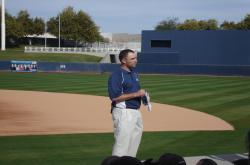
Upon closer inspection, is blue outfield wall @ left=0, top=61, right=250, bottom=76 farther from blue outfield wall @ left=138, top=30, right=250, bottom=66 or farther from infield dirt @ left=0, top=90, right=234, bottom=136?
infield dirt @ left=0, top=90, right=234, bottom=136

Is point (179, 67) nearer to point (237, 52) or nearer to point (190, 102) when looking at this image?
point (237, 52)

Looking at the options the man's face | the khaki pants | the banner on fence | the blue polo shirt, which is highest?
the man's face

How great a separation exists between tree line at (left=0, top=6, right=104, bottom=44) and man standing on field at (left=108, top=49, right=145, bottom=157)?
86682 mm

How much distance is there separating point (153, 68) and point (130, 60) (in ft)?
139

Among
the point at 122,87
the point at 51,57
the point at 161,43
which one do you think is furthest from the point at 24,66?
the point at 122,87

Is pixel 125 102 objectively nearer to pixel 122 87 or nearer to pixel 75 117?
pixel 122 87

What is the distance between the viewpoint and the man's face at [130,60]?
635cm

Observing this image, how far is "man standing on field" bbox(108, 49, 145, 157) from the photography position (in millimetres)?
6329

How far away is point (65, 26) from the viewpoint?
93.9 metres

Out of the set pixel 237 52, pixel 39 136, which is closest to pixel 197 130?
pixel 39 136

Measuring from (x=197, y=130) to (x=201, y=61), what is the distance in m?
46.2

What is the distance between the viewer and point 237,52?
185 ft

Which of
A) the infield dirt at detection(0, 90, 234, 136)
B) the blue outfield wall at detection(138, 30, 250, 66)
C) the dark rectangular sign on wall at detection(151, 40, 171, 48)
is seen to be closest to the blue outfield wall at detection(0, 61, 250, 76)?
the blue outfield wall at detection(138, 30, 250, 66)

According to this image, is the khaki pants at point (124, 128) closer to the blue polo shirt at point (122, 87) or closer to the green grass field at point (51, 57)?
the blue polo shirt at point (122, 87)
